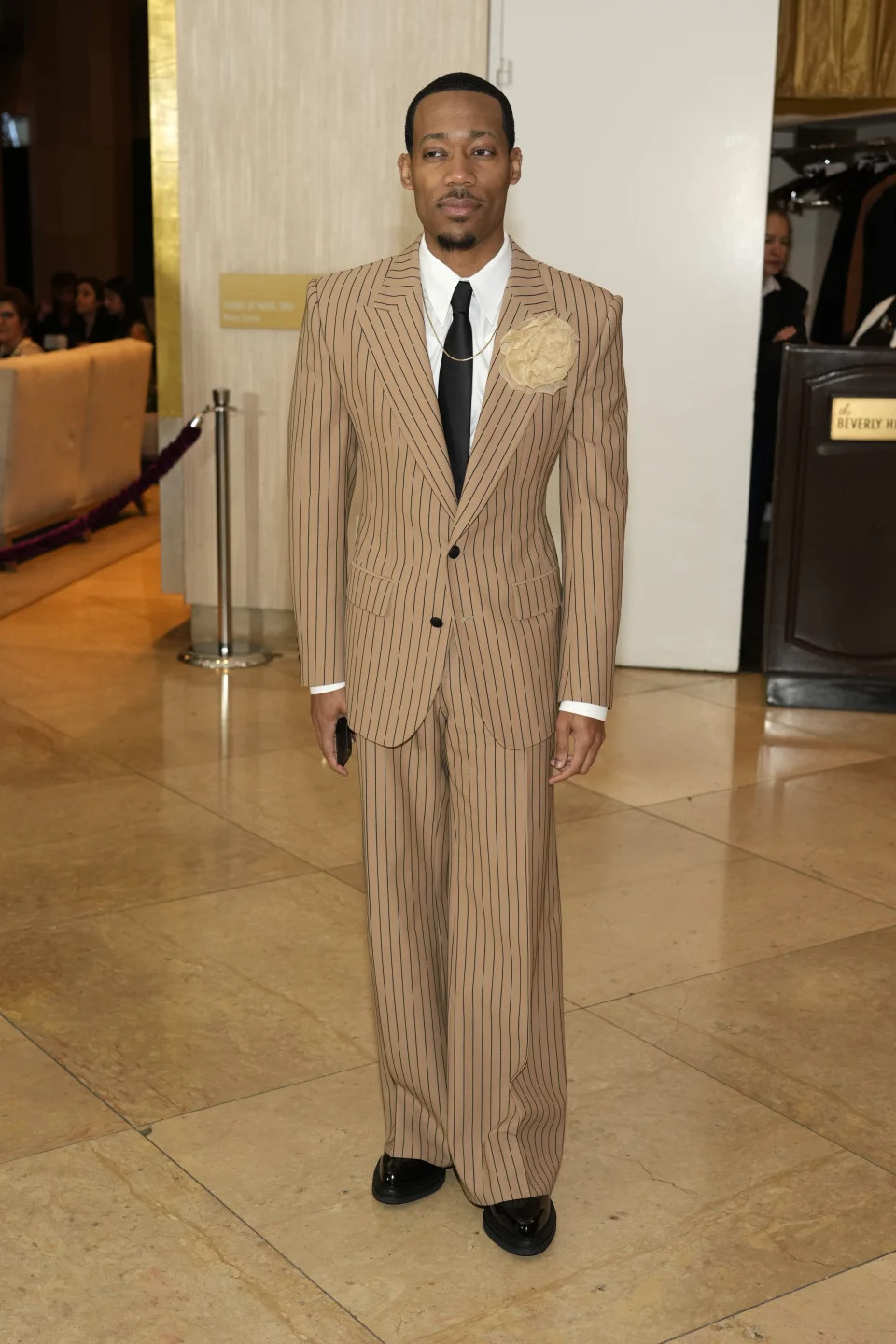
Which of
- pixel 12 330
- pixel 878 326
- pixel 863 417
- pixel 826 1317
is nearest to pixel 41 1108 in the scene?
pixel 826 1317

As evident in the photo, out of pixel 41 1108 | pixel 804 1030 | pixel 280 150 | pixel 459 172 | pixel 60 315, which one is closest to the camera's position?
pixel 459 172

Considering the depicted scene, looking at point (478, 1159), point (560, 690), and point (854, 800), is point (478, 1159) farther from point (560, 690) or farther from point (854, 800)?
point (854, 800)

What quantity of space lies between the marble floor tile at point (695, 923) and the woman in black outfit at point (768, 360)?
2625 millimetres

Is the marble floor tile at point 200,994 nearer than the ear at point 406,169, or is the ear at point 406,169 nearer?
the ear at point 406,169

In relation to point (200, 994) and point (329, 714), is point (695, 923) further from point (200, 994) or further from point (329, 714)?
point (329, 714)

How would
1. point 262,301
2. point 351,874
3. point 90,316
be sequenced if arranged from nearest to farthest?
point 351,874, point 262,301, point 90,316

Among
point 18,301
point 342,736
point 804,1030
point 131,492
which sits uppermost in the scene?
point 18,301

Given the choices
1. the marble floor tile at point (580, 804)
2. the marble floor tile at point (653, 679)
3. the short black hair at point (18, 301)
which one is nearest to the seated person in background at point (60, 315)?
the short black hair at point (18, 301)

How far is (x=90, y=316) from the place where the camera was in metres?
12.6

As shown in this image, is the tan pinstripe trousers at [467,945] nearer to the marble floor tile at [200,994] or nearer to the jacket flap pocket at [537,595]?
the jacket flap pocket at [537,595]

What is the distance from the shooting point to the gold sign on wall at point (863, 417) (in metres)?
5.84

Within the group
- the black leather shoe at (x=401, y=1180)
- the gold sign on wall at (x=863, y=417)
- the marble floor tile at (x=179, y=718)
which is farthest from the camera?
the gold sign on wall at (x=863, y=417)

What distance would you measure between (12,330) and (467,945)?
8.55m

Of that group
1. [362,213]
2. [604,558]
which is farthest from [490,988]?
[362,213]
